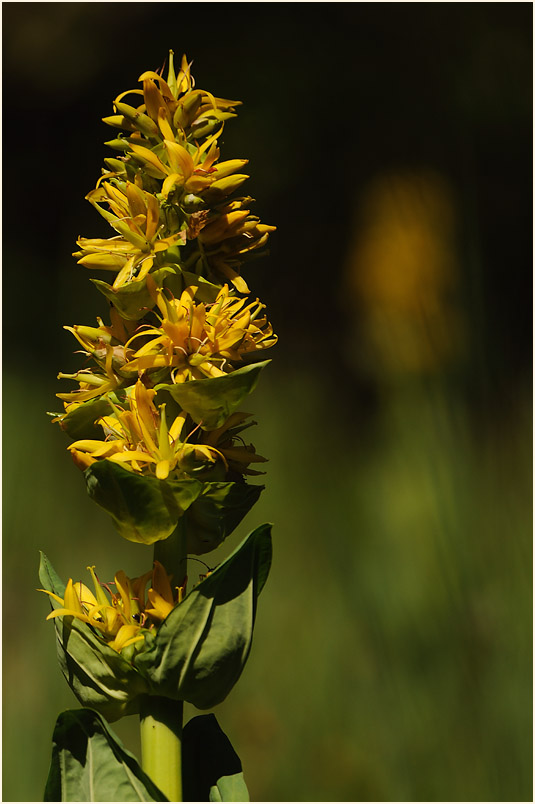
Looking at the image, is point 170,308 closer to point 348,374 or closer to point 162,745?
point 162,745

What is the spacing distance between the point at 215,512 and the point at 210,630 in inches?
2.8

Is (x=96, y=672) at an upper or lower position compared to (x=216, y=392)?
lower

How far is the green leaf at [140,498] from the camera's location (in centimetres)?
49

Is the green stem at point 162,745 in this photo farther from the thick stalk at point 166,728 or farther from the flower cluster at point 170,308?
the flower cluster at point 170,308

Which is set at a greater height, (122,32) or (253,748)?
(122,32)

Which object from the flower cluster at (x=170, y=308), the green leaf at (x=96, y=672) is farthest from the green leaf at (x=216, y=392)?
the green leaf at (x=96, y=672)

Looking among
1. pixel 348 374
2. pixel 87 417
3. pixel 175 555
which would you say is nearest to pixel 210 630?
pixel 175 555

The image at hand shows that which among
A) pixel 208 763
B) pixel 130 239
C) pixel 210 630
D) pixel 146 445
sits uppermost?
pixel 130 239

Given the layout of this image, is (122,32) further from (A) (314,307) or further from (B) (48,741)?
(B) (48,741)

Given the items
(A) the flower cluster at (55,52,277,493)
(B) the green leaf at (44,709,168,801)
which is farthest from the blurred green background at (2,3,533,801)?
(B) the green leaf at (44,709,168,801)

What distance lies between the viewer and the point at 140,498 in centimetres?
50

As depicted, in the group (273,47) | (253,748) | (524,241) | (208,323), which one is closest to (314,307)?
(524,241)

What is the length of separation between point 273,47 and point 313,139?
0.34 metres

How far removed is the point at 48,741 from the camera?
1359 millimetres
